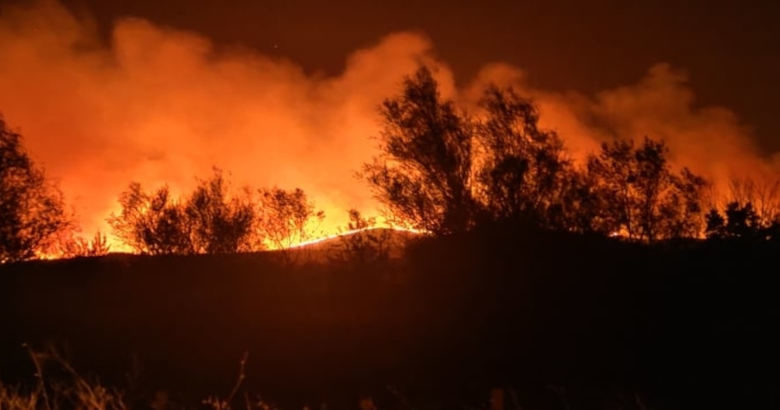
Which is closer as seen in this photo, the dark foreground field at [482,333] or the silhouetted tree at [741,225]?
the dark foreground field at [482,333]

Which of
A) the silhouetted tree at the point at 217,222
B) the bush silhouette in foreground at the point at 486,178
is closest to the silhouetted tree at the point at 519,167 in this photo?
the bush silhouette in foreground at the point at 486,178

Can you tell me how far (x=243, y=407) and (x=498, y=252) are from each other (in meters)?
11.7

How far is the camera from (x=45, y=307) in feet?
114

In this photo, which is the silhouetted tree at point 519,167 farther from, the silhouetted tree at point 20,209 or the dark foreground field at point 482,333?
the silhouetted tree at point 20,209

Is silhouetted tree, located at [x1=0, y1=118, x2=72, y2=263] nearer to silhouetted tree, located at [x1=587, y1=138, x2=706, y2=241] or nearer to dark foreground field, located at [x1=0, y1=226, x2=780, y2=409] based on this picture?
dark foreground field, located at [x1=0, y1=226, x2=780, y2=409]

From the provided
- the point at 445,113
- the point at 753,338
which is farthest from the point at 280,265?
the point at 753,338

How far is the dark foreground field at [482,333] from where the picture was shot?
798 inches

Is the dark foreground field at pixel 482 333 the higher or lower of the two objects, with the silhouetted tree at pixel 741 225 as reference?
lower

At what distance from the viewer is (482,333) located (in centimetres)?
2495

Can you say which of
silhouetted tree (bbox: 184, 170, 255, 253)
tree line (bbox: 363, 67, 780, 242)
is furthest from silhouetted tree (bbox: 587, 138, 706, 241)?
silhouetted tree (bbox: 184, 170, 255, 253)

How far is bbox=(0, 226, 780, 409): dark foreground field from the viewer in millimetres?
20266

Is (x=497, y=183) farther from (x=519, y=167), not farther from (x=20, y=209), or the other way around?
(x=20, y=209)

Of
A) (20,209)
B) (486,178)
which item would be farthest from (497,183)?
(20,209)

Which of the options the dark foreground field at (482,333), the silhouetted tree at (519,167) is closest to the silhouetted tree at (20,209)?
the dark foreground field at (482,333)
